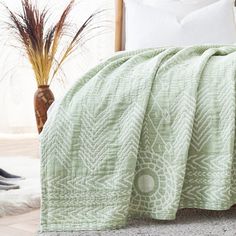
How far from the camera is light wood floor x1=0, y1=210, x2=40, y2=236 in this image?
67.3 inches

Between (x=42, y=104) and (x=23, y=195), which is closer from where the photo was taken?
(x=23, y=195)

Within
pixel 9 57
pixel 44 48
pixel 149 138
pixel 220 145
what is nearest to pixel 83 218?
pixel 149 138

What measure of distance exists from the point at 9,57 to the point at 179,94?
2616mm

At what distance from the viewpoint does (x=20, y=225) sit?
1.80 m

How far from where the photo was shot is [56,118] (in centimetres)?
166

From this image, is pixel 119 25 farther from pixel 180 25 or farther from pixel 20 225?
pixel 20 225

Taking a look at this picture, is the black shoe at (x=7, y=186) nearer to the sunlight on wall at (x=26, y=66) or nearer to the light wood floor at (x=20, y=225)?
the light wood floor at (x=20, y=225)

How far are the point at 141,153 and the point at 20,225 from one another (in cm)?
51

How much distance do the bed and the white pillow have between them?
1330 mm

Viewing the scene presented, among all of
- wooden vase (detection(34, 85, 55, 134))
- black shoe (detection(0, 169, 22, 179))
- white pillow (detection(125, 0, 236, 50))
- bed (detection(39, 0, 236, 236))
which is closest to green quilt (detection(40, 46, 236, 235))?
bed (detection(39, 0, 236, 236))

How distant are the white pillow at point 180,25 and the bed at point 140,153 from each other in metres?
1.33

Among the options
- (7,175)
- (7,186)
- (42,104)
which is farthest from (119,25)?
(7,186)

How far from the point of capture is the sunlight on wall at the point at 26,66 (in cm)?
400

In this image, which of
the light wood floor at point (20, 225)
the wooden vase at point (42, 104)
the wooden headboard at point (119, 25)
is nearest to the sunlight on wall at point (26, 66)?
the wooden headboard at point (119, 25)
